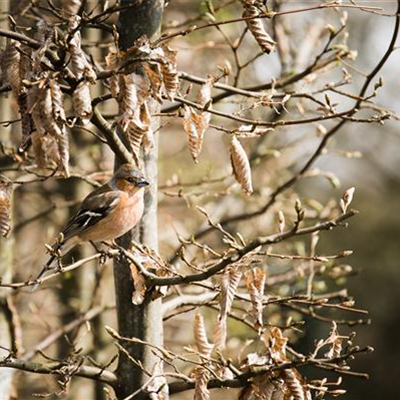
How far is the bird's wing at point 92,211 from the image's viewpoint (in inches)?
185

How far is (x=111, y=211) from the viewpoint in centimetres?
450

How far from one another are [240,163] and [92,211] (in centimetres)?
165

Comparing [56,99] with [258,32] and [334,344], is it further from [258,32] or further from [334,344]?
[334,344]

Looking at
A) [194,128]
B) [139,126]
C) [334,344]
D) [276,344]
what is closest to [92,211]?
[194,128]

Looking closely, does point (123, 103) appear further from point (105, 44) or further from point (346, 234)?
point (346, 234)

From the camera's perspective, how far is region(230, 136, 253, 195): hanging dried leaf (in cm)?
334

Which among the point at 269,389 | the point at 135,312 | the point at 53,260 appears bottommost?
A: the point at 269,389

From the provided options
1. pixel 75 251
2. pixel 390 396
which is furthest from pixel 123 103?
pixel 390 396

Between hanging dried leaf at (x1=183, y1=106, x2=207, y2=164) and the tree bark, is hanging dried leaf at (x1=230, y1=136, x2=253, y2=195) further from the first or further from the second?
the tree bark

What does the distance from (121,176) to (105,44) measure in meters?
1.57

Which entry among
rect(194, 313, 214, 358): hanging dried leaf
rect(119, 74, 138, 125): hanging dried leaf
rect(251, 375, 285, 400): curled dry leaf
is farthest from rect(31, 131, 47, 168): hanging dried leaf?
rect(251, 375, 285, 400): curled dry leaf

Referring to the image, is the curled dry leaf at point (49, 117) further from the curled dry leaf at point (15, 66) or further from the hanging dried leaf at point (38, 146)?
the curled dry leaf at point (15, 66)

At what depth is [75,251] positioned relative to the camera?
7637mm

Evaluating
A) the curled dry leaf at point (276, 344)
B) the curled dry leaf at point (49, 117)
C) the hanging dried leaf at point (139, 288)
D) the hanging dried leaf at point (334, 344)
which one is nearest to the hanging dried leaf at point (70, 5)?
the curled dry leaf at point (49, 117)
